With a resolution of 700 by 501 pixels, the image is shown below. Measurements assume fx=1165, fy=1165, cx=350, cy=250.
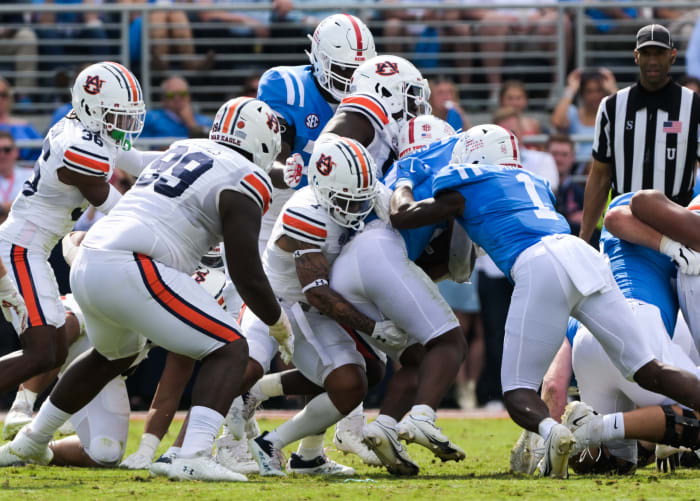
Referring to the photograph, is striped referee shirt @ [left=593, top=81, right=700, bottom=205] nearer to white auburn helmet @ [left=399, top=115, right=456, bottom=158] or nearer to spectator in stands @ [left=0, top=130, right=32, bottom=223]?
white auburn helmet @ [left=399, top=115, right=456, bottom=158]

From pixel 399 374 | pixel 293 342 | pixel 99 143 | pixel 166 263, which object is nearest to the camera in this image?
pixel 166 263

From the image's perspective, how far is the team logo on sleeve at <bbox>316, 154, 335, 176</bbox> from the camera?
5.07 m

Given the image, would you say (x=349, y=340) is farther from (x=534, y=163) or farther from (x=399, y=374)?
(x=534, y=163)

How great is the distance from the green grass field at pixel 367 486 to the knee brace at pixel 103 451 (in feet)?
0.44

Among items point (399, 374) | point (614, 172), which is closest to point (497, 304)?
point (614, 172)

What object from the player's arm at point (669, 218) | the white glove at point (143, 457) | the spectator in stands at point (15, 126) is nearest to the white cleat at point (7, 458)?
the white glove at point (143, 457)

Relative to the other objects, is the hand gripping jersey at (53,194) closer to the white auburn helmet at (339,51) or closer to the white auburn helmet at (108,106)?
the white auburn helmet at (108,106)

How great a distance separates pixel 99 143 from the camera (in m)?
5.58

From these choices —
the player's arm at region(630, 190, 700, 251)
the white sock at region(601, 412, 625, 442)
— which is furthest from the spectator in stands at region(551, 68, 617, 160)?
the white sock at region(601, 412, 625, 442)

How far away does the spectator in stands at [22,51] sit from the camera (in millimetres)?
10336

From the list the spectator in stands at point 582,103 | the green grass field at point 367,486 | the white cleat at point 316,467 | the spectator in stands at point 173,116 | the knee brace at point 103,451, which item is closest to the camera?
the green grass field at point 367,486

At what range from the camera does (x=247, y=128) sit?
15.4 ft

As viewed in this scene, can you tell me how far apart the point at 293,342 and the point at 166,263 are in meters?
0.69

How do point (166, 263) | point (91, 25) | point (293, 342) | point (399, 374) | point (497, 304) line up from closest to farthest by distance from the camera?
point (166, 263) < point (293, 342) < point (399, 374) < point (497, 304) < point (91, 25)
